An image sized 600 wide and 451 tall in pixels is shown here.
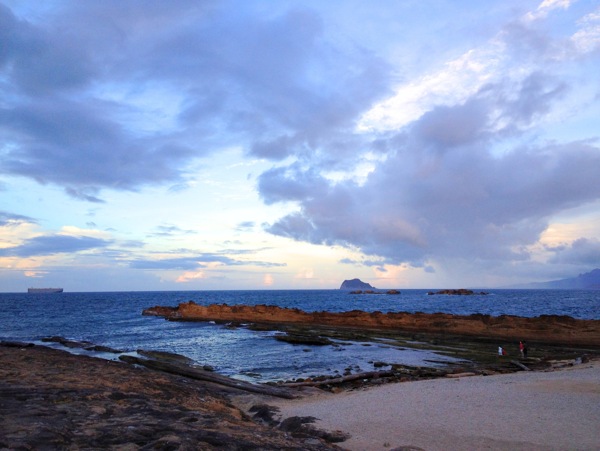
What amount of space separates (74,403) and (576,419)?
43.8 feet

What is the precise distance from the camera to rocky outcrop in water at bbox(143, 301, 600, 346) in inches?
1371

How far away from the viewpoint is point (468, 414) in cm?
1167

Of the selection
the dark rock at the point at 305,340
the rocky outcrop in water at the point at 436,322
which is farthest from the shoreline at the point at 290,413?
the rocky outcrop in water at the point at 436,322

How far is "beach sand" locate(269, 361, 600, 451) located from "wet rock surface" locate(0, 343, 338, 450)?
1.95m

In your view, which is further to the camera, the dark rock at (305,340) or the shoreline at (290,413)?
the dark rock at (305,340)

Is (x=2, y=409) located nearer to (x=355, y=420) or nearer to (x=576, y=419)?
(x=355, y=420)

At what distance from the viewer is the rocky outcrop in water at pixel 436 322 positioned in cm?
3481

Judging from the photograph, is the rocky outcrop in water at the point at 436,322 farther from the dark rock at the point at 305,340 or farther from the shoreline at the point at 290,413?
the shoreline at the point at 290,413

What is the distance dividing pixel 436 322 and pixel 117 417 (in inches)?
1556

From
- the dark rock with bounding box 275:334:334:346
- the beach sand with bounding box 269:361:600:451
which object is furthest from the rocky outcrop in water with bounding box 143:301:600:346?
the beach sand with bounding box 269:361:600:451

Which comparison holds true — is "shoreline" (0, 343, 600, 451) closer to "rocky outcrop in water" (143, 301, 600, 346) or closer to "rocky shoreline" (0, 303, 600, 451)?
"rocky shoreline" (0, 303, 600, 451)

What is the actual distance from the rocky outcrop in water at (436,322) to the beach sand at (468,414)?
2050 cm

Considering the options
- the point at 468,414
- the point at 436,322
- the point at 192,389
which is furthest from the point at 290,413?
the point at 436,322

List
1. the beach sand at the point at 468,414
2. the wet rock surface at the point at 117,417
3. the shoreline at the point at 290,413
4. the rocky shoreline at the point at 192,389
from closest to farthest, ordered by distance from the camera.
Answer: the wet rock surface at the point at 117,417, the rocky shoreline at the point at 192,389, the shoreline at the point at 290,413, the beach sand at the point at 468,414
